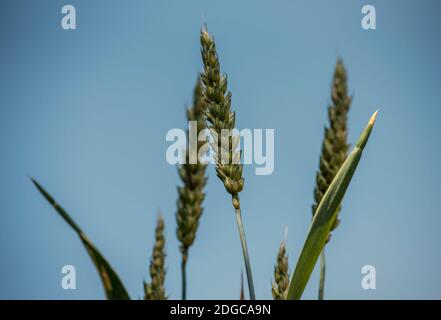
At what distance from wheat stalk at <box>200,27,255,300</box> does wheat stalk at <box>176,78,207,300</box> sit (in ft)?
2.38

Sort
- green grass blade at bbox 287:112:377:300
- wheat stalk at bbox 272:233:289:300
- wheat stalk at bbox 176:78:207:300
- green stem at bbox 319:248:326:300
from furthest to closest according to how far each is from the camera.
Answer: wheat stalk at bbox 176:78:207:300
green stem at bbox 319:248:326:300
wheat stalk at bbox 272:233:289:300
green grass blade at bbox 287:112:377:300

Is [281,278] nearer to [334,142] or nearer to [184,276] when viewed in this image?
[184,276]

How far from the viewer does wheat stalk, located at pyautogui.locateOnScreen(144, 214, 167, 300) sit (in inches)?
65.7

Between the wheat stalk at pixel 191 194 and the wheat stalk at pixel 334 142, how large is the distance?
1.40ft

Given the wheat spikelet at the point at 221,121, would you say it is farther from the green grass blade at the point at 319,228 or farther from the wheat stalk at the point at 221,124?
the green grass blade at the point at 319,228

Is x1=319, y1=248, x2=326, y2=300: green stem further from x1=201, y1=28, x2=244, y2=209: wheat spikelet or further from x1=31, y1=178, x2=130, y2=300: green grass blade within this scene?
x1=31, y1=178, x2=130, y2=300: green grass blade

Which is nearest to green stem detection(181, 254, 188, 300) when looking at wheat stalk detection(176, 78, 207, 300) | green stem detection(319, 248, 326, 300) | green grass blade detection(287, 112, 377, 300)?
wheat stalk detection(176, 78, 207, 300)

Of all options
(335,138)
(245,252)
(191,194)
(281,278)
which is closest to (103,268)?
(245,252)

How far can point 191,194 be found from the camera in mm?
1995
